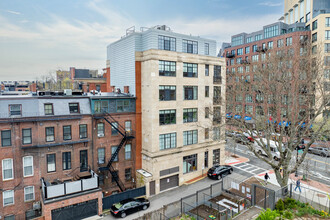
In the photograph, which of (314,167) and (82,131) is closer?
(82,131)

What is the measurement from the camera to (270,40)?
6425 centimetres

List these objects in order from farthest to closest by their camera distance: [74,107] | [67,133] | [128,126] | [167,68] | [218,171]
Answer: [218,171], [128,126], [167,68], [74,107], [67,133]

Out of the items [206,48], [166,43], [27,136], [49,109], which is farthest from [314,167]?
[27,136]

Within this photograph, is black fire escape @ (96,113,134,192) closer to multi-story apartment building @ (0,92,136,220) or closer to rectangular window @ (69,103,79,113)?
multi-story apartment building @ (0,92,136,220)

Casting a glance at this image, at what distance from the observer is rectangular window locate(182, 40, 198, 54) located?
30.9m

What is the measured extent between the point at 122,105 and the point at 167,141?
7.47 meters

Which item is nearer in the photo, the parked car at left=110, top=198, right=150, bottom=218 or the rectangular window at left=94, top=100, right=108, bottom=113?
the parked car at left=110, top=198, right=150, bottom=218

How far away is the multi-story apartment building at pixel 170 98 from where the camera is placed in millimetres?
28141

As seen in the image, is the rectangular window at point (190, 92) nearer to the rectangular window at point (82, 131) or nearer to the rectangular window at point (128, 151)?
the rectangular window at point (128, 151)

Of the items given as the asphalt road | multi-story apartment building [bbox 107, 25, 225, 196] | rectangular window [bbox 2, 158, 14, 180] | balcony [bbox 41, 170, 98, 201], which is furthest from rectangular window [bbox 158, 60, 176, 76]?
rectangular window [bbox 2, 158, 14, 180]

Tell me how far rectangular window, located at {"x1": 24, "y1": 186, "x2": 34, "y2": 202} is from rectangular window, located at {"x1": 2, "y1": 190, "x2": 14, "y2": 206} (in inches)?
43.8

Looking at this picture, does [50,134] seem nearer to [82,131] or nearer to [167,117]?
[82,131]

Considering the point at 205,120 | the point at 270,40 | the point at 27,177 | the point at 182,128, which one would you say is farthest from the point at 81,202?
the point at 270,40

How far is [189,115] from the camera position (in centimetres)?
3164
